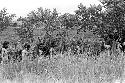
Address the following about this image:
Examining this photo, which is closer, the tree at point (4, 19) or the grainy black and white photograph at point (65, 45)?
the grainy black and white photograph at point (65, 45)

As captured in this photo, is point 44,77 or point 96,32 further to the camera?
point 96,32

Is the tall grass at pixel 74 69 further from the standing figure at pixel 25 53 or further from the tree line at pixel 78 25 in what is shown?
the tree line at pixel 78 25

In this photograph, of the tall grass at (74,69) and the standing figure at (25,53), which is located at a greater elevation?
the standing figure at (25,53)

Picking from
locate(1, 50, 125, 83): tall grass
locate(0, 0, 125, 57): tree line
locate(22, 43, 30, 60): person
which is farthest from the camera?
locate(0, 0, 125, 57): tree line

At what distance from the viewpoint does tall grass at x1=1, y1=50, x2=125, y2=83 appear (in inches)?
265

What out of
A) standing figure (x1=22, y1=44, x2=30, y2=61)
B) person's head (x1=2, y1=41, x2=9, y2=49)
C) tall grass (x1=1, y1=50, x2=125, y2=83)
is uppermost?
person's head (x1=2, y1=41, x2=9, y2=49)

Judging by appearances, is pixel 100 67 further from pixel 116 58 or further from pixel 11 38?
pixel 11 38

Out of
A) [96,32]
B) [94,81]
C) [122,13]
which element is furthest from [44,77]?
[122,13]

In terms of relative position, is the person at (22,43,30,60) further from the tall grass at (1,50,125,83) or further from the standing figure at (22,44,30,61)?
the tall grass at (1,50,125,83)

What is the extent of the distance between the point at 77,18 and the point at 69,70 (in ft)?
12.5

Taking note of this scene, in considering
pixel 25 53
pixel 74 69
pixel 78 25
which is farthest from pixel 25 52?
pixel 78 25

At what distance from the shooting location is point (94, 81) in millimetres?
6523

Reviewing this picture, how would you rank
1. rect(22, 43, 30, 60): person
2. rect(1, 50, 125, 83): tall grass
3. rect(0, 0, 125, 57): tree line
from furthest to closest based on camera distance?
rect(0, 0, 125, 57): tree line, rect(22, 43, 30, 60): person, rect(1, 50, 125, 83): tall grass

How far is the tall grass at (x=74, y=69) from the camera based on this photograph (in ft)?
22.1
